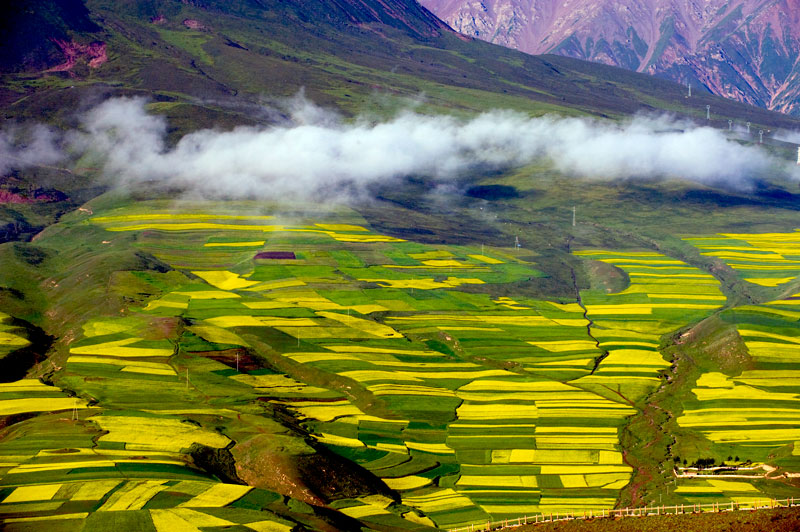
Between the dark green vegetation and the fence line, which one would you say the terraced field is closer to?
the dark green vegetation

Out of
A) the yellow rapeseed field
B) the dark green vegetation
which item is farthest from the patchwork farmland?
the dark green vegetation

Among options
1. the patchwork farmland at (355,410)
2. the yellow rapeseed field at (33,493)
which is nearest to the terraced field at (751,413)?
the patchwork farmland at (355,410)

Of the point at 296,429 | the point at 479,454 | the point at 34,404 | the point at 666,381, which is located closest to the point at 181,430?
the point at 296,429

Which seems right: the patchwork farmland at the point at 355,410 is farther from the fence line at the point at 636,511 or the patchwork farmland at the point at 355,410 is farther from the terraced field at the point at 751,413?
the fence line at the point at 636,511

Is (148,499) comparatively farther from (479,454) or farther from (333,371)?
(333,371)

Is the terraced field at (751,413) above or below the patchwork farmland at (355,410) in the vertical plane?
above

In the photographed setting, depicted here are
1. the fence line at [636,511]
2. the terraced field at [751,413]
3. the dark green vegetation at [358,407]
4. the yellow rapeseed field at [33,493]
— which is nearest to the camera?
the yellow rapeseed field at [33,493]

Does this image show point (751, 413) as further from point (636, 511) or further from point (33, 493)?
point (33, 493)

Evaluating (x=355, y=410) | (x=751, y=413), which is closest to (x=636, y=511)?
(x=751, y=413)
